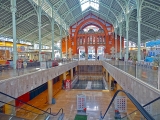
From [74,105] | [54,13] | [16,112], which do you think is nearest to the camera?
[16,112]

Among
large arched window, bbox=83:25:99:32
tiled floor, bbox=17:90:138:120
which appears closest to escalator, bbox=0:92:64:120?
tiled floor, bbox=17:90:138:120

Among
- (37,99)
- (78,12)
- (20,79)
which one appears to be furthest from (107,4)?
(20,79)

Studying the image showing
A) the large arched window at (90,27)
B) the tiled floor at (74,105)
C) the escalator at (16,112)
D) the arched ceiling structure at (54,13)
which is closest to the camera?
the escalator at (16,112)

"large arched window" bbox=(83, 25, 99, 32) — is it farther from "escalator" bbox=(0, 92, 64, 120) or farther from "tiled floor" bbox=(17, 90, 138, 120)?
"escalator" bbox=(0, 92, 64, 120)

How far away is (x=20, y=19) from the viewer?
24328 mm

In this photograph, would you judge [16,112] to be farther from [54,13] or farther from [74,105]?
[54,13]

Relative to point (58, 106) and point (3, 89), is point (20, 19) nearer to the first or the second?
point (58, 106)

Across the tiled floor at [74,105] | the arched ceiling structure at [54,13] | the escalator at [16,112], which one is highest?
the arched ceiling structure at [54,13]

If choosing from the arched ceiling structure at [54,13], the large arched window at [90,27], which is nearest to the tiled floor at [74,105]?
the arched ceiling structure at [54,13]

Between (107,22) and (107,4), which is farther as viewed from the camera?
(107,22)

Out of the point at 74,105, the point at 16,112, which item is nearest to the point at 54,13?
the point at 74,105

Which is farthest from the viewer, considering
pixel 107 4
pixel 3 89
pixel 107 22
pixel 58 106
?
pixel 107 22

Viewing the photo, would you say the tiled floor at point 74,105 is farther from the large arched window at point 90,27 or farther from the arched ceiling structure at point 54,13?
the large arched window at point 90,27

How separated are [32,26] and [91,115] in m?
24.1
